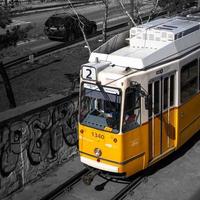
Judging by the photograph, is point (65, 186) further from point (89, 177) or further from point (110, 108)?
point (110, 108)

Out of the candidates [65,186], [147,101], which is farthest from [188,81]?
[65,186]

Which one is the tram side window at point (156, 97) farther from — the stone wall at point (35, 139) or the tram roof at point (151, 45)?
the stone wall at point (35, 139)

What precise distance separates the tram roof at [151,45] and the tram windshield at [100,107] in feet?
2.60

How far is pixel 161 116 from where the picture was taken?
11891 mm

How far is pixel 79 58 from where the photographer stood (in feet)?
84.6

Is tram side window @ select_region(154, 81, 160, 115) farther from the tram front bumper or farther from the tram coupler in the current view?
the tram coupler

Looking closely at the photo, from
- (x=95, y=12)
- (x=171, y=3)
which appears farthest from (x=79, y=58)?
(x=95, y=12)

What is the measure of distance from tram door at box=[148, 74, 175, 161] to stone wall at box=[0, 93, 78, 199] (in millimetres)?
2546

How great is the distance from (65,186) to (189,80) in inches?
169

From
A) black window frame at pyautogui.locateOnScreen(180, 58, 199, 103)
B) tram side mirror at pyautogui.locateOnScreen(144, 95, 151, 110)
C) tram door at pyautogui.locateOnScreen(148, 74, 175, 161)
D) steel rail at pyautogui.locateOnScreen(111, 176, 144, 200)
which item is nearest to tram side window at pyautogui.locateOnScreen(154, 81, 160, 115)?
tram door at pyautogui.locateOnScreen(148, 74, 175, 161)

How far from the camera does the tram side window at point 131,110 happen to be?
10891 mm

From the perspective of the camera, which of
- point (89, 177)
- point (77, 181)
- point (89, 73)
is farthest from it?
point (77, 181)

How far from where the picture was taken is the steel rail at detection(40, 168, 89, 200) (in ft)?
37.1

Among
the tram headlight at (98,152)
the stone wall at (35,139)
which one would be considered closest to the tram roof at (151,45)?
the stone wall at (35,139)
